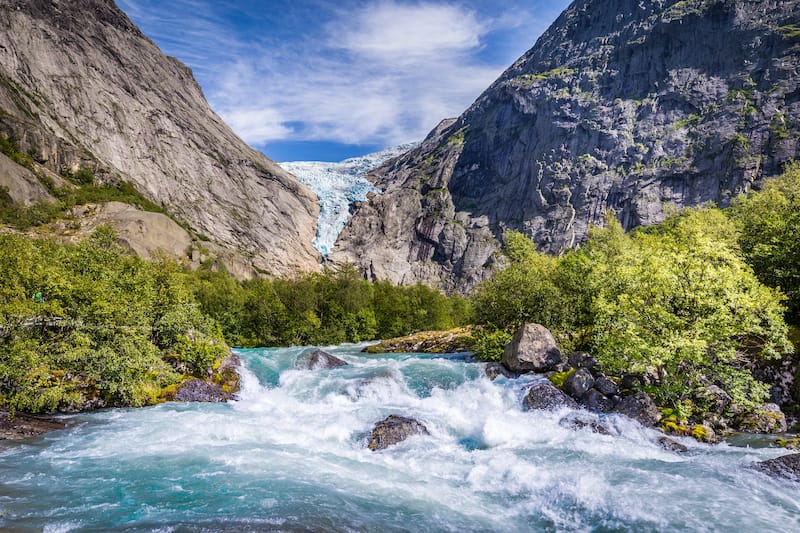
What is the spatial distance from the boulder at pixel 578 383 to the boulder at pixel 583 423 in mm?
1869

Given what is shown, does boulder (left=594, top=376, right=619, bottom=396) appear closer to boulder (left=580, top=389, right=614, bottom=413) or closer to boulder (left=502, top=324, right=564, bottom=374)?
boulder (left=580, top=389, right=614, bottom=413)

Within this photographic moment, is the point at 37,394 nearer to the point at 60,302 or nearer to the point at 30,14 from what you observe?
the point at 60,302

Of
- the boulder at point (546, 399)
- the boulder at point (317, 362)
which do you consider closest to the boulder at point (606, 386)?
the boulder at point (546, 399)

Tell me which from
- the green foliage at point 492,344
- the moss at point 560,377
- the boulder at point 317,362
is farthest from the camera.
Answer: the green foliage at point 492,344

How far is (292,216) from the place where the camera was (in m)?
171

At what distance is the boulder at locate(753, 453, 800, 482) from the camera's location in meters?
13.0

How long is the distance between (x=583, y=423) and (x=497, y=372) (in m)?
8.13

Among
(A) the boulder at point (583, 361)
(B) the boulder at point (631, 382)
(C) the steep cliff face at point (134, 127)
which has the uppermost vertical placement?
(C) the steep cliff face at point (134, 127)

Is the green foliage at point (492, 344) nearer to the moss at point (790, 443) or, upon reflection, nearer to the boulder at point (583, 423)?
the boulder at point (583, 423)

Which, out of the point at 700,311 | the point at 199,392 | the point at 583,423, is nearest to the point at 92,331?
the point at 199,392

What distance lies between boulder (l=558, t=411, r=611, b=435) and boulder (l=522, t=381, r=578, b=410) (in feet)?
3.80

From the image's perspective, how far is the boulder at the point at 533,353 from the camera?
1029 inches

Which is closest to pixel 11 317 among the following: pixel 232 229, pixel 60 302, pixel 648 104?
pixel 60 302

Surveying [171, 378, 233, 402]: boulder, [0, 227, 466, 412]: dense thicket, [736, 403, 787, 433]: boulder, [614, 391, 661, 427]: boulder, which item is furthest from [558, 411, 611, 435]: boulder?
[0, 227, 466, 412]: dense thicket
